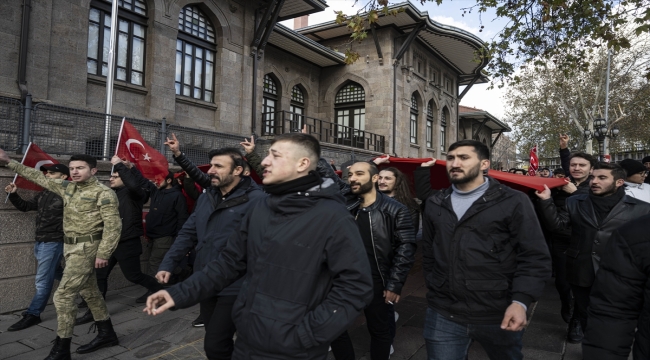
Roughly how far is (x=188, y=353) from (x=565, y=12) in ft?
26.2

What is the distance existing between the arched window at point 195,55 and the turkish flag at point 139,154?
21.3 ft

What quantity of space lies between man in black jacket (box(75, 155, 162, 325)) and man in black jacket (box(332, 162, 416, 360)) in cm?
327

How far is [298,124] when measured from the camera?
1789 cm

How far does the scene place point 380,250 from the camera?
3420mm

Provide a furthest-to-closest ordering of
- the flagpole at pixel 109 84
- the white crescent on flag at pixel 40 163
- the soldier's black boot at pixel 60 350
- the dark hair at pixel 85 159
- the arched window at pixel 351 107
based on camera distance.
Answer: the arched window at pixel 351 107
the flagpole at pixel 109 84
the white crescent on flag at pixel 40 163
the dark hair at pixel 85 159
the soldier's black boot at pixel 60 350

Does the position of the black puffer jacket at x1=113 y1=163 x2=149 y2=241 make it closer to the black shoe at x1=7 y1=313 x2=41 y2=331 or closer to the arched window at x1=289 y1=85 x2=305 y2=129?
the black shoe at x1=7 y1=313 x2=41 y2=331

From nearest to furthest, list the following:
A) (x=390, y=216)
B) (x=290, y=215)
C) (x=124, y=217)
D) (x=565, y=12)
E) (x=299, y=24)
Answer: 1. (x=290, y=215)
2. (x=390, y=216)
3. (x=124, y=217)
4. (x=565, y=12)
5. (x=299, y=24)

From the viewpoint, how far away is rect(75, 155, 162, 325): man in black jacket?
17.5 ft

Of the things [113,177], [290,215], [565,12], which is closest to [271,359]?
[290,215]

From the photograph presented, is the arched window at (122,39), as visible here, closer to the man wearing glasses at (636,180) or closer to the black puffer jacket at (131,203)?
the black puffer jacket at (131,203)

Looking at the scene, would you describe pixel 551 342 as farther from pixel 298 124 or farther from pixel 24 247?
pixel 298 124

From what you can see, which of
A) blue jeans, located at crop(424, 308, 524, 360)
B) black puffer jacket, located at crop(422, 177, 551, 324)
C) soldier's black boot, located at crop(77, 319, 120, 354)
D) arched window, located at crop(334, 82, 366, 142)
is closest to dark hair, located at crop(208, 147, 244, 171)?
black puffer jacket, located at crop(422, 177, 551, 324)

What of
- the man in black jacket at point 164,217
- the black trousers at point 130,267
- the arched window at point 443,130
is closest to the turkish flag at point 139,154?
the man in black jacket at point 164,217

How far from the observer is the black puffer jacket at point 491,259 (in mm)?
2441
